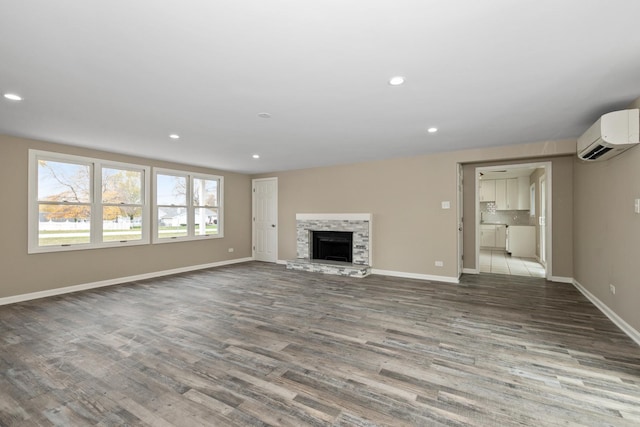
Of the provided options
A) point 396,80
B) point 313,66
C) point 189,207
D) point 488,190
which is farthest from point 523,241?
point 189,207

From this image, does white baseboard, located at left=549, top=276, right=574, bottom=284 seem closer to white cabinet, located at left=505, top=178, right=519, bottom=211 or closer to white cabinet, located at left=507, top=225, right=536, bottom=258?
white cabinet, located at left=507, top=225, right=536, bottom=258

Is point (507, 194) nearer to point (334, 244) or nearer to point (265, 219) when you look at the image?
point (334, 244)

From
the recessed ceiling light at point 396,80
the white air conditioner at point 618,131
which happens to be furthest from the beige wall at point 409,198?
the recessed ceiling light at point 396,80

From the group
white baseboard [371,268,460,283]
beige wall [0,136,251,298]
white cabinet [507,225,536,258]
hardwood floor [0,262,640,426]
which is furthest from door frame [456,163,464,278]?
beige wall [0,136,251,298]

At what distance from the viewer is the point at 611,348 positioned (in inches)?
104

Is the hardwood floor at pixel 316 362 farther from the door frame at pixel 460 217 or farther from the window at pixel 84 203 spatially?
the door frame at pixel 460 217

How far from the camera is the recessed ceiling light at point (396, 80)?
239 centimetres

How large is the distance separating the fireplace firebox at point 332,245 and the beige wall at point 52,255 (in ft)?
8.43

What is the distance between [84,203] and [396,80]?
535 centimetres

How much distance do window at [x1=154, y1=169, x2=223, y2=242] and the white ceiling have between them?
85.5 inches

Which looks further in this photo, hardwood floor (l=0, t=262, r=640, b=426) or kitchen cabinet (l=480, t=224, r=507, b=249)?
kitchen cabinet (l=480, t=224, r=507, b=249)

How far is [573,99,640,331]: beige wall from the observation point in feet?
9.27

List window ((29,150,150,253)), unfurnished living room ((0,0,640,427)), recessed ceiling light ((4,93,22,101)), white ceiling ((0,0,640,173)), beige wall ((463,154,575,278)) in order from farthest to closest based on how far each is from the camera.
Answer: beige wall ((463,154,575,278))
window ((29,150,150,253))
recessed ceiling light ((4,93,22,101))
unfurnished living room ((0,0,640,427))
white ceiling ((0,0,640,173))

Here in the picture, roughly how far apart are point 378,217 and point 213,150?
3.50 m
